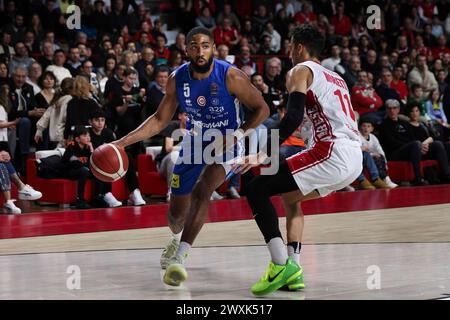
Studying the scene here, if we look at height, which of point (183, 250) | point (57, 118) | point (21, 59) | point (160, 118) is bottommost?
point (183, 250)

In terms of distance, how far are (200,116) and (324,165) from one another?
1201 millimetres

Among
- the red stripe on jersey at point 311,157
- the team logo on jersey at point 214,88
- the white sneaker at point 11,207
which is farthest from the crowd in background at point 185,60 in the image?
the red stripe on jersey at point 311,157

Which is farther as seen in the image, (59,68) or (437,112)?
(437,112)

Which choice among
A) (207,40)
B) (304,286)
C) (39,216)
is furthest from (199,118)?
(39,216)

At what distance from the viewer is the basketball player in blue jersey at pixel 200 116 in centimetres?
608

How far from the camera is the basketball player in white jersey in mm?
5469

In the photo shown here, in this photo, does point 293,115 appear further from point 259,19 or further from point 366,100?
point 259,19

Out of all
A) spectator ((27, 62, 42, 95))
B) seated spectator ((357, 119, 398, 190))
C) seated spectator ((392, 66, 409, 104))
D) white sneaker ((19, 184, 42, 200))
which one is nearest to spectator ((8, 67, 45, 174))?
spectator ((27, 62, 42, 95))

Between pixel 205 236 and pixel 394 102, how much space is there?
6088 mm

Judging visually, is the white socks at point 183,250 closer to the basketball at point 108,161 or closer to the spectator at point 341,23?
the basketball at point 108,161

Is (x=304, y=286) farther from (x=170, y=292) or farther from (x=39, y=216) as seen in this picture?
(x=39, y=216)

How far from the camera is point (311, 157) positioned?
5.59 m

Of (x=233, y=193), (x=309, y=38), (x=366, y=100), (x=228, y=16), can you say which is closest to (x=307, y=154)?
(x=309, y=38)

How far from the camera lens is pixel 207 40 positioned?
617 centimetres
